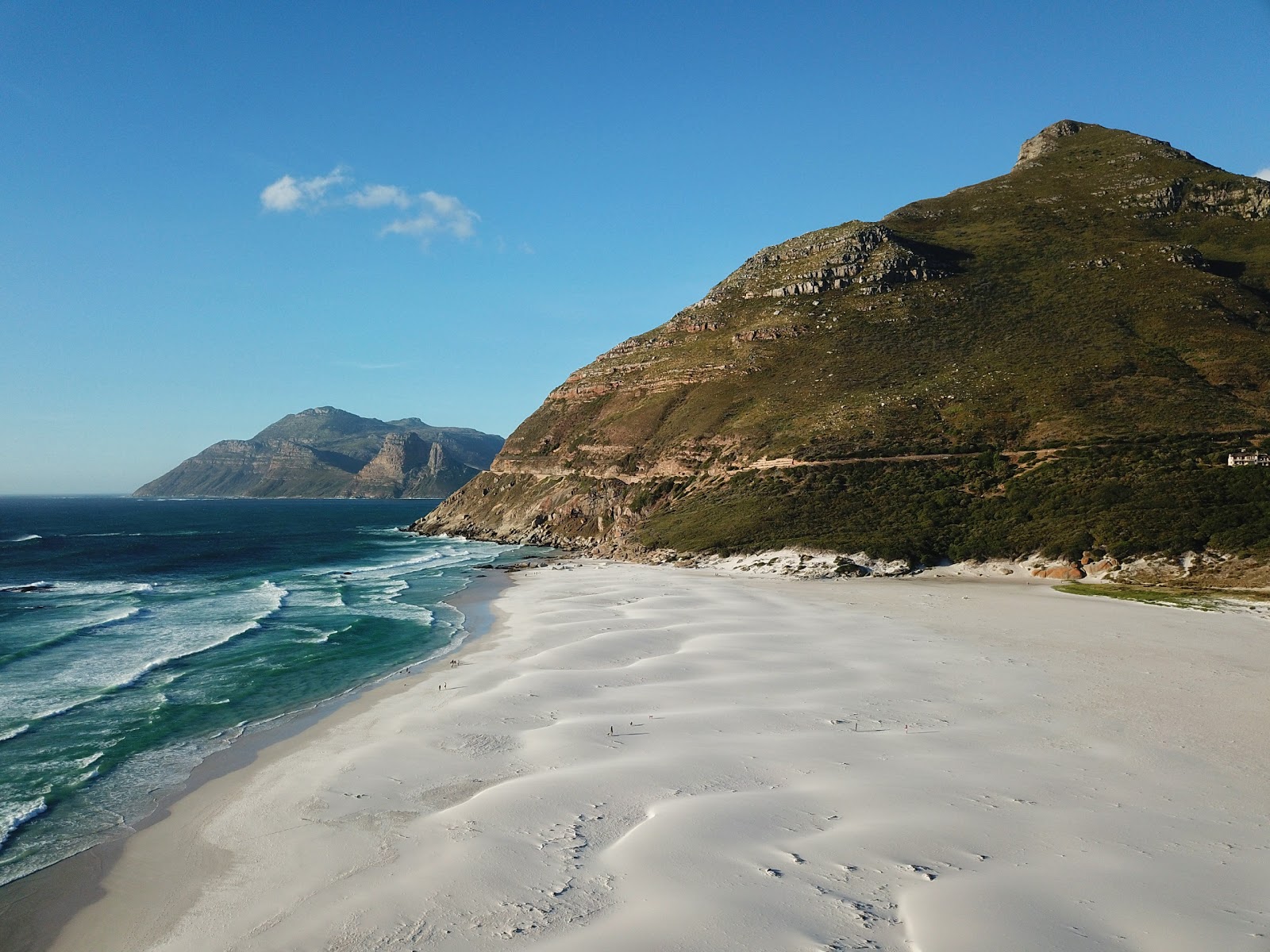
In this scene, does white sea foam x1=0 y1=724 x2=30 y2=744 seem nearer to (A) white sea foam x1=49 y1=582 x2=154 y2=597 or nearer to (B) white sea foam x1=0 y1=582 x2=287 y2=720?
(B) white sea foam x1=0 y1=582 x2=287 y2=720

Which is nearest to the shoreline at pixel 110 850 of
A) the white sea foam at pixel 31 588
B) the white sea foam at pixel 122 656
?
the white sea foam at pixel 122 656

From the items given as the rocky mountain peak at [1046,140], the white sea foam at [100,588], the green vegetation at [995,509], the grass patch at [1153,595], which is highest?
the rocky mountain peak at [1046,140]

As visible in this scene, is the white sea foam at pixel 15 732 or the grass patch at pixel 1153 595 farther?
the grass patch at pixel 1153 595

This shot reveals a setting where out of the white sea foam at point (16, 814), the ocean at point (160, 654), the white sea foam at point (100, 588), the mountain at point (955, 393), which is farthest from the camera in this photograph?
the mountain at point (955, 393)

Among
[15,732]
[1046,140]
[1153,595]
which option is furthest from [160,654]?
[1046,140]

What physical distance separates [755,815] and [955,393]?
56475mm

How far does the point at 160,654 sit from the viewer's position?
28031 millimetres

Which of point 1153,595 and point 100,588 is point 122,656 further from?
point 1153,595

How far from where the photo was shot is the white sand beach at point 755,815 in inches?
352

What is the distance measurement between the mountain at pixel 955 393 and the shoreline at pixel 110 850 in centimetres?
3331

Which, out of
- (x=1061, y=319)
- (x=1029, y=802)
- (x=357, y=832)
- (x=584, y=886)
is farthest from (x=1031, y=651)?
(x=1061, y=319)

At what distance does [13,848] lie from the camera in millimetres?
12891

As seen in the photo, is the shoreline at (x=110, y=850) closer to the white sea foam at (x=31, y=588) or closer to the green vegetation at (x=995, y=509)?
the green vegetation at (x=995, y=509)

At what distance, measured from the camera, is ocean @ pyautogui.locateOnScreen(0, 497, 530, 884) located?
15500mm
